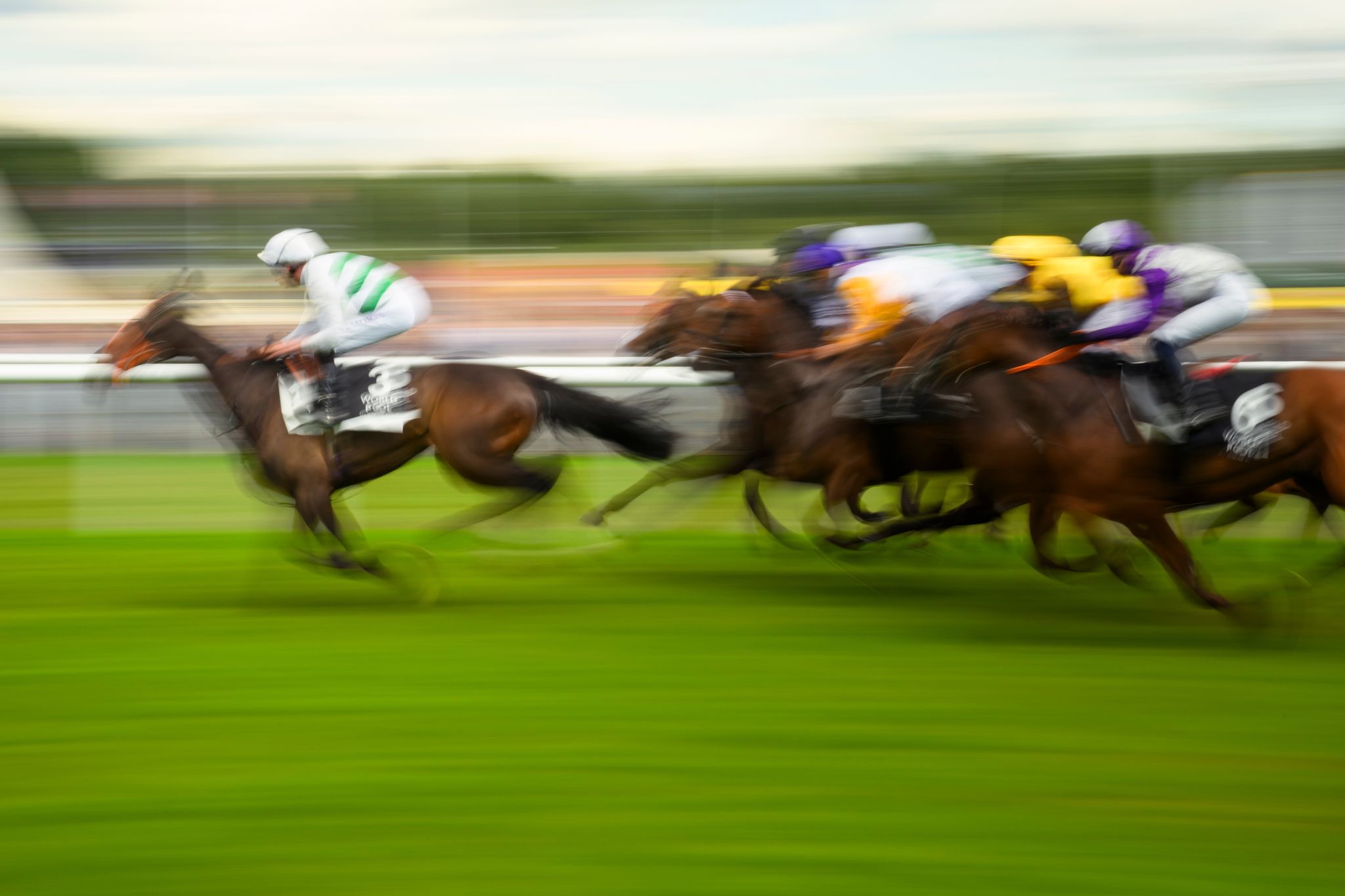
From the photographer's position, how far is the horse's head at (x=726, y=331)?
18.0 ft

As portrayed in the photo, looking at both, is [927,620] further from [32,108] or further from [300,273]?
[32,108]

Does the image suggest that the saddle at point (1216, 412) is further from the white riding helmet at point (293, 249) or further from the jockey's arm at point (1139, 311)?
the white riding helmet at point (293, 249)

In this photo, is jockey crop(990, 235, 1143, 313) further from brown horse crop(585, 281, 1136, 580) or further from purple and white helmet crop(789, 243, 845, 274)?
purple and white helmet crop(789, 243, 845, 274)

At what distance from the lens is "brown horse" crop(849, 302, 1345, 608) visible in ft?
13.9

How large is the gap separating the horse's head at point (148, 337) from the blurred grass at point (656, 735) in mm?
785

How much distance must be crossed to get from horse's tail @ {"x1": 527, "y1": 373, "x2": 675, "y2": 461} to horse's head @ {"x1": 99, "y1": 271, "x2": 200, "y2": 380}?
47.9 inches

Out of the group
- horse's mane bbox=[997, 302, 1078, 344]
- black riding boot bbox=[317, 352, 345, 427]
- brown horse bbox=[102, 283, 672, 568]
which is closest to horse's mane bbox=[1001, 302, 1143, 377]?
horse's mane bbox=[997, 302, 1078, 344]

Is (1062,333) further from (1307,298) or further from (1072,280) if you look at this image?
(1307,298)

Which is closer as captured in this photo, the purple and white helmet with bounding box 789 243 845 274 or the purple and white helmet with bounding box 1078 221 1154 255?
the purple and white helmet with bounding box 1078 221 1154 255

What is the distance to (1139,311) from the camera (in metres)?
4.40

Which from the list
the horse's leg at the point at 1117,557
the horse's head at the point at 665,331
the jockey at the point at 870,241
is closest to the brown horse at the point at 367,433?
the horse's head at the point at 665,331

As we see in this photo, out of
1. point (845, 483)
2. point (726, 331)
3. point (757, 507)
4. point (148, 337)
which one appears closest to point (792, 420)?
point (845, 483)

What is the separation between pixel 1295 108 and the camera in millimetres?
10555

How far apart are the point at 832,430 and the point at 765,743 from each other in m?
2.22
